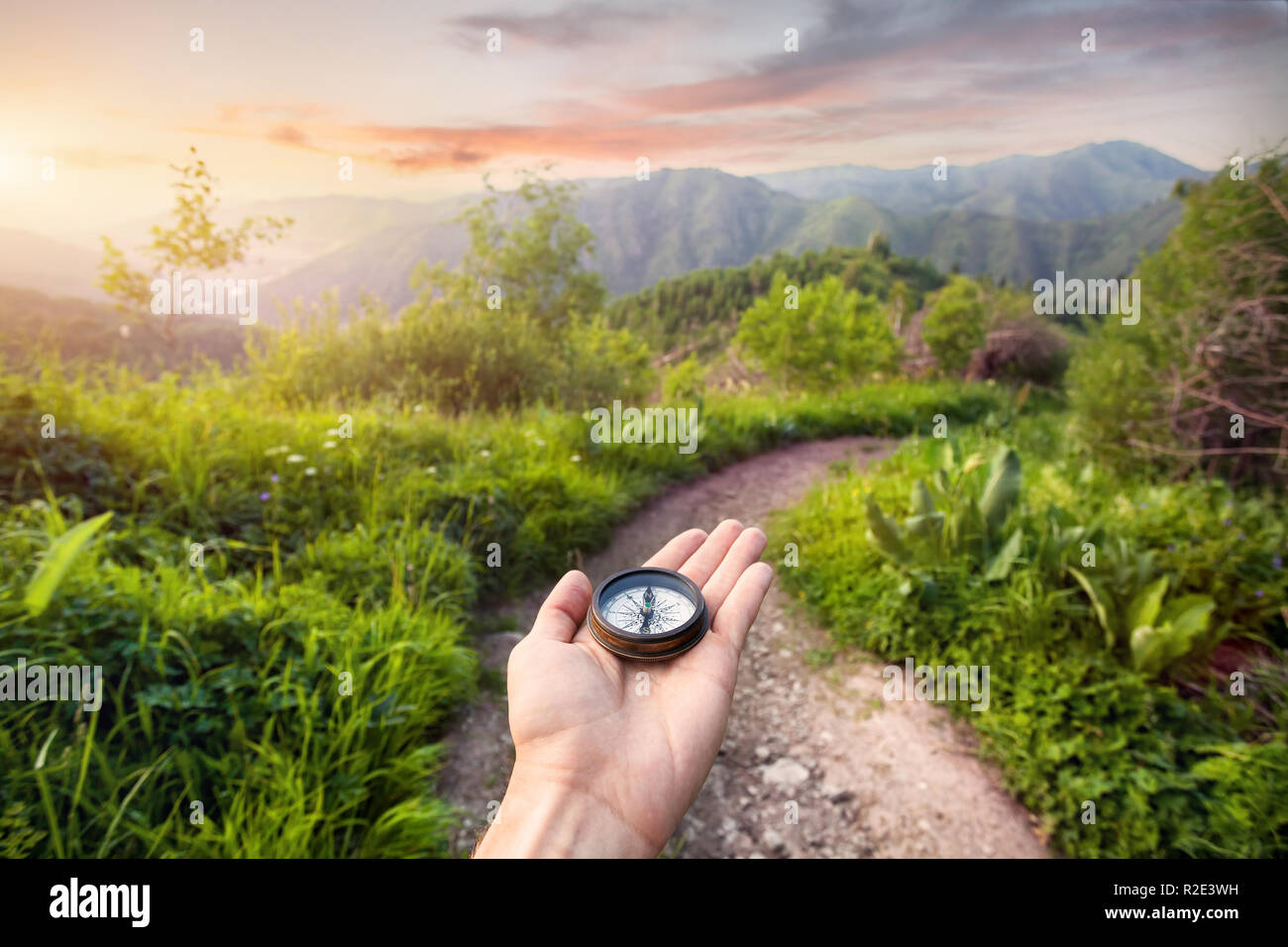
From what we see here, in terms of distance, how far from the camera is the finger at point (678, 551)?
2.40 metres

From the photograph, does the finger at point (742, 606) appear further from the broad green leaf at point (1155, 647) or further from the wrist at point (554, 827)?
the broad green leaf at point (1155, 647)

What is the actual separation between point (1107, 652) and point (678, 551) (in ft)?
8.04

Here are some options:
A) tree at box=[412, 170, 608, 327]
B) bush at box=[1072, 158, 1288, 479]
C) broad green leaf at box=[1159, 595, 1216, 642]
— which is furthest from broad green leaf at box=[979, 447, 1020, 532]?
tree at box=[412, 170, 608, 327]

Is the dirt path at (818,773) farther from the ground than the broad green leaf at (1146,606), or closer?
closer

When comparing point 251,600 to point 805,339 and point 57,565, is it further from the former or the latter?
point 805,339

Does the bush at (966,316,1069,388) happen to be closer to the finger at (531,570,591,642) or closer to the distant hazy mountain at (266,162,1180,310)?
A: the finger at (531,570,591,642)

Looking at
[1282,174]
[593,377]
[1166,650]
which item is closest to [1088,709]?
[1166,650]

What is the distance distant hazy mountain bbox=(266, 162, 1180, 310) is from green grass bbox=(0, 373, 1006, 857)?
144 ft

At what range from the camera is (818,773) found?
2.92m

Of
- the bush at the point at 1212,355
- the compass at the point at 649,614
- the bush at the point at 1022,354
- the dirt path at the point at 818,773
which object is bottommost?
the dirt path at the point at 818,773

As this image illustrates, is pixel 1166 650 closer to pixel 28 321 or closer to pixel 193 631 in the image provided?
pixel 193 631

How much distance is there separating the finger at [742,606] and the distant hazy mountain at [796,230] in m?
46.0

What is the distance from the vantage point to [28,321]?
14.9 feet

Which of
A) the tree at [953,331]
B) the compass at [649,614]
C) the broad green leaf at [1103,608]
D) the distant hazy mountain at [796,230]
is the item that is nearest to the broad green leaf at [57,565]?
the compass at [649,614]
